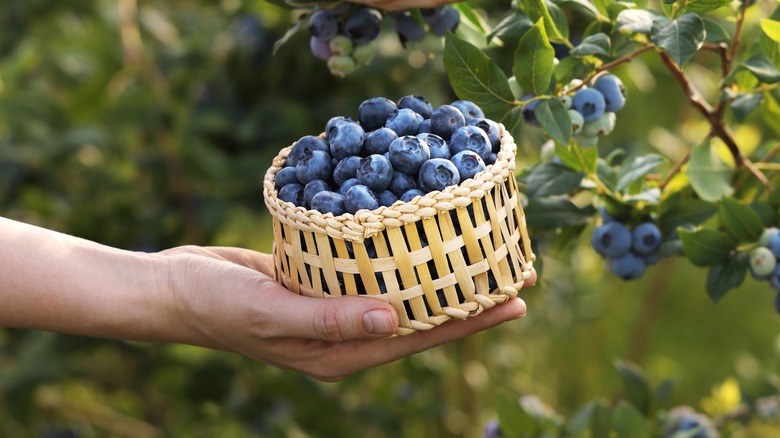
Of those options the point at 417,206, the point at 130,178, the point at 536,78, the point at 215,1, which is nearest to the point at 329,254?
the point at 417,206

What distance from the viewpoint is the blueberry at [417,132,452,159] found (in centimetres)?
99

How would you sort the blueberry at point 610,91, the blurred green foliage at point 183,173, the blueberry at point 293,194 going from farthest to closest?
1. the blurred green foliage at point 183,173
2. the blueberry at point 610,91
3. the blueberry at point 293,194

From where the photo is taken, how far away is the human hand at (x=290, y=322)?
97 centimetres

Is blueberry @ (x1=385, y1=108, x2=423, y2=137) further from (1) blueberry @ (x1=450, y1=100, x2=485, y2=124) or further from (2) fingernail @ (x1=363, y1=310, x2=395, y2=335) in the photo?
(2) fingernail @ (x1=363, y1=310, x2=395, y2=335)

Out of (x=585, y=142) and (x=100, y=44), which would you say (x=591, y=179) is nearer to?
(x=585, y=142)

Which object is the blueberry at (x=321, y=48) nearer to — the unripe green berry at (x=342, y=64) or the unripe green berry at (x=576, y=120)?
the unripe green berry at (x=342, y=64)

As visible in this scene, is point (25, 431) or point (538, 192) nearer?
point (538, 192)

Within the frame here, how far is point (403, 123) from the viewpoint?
104 centimetres

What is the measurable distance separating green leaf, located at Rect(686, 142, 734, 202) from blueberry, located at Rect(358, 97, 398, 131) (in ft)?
1.46

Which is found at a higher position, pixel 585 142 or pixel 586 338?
pixel 585 142

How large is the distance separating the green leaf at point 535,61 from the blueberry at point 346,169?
24cm

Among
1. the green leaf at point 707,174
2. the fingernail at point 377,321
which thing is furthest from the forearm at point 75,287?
the green leaf at point 707,174

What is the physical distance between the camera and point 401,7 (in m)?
1.15

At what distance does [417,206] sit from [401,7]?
1.15 ft
